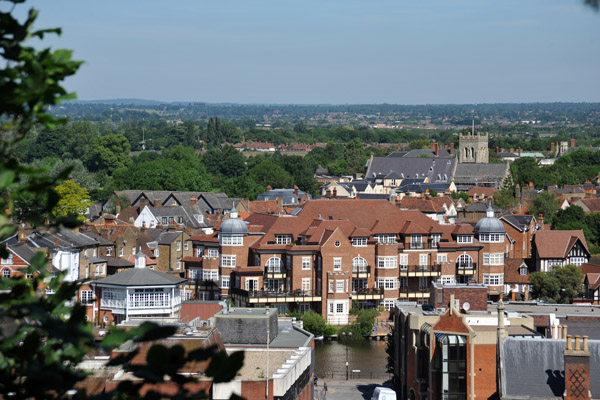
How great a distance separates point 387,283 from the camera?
190ft

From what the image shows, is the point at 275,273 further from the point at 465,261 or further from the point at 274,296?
the point at 465,261

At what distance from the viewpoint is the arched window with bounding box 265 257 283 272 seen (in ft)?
186

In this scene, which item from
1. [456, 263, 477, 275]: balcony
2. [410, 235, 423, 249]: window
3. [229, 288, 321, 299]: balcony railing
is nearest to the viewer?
[229, 288, 321, 299]: balcony railing

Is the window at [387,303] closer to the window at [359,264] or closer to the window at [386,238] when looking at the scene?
the window at [359,264]

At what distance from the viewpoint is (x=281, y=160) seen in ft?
419

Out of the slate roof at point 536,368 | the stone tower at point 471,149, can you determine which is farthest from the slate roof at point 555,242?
the stone tower at point 471,149

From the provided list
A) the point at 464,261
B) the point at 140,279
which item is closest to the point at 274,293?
the point at 140,279

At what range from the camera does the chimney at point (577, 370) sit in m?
26.4

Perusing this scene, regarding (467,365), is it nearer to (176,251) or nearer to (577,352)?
(577,352)

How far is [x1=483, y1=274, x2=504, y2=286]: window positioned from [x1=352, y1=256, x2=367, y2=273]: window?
23.2 feet

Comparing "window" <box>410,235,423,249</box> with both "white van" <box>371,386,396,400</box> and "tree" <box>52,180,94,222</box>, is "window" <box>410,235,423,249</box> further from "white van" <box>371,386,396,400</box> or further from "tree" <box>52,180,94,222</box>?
"tree" <box>52,180,94,222</box>

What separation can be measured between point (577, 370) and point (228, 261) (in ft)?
107

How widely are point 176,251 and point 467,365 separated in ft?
116

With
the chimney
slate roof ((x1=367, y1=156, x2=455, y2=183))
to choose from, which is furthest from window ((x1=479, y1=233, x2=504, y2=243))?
slate roof ((x1=367, y1=156, x2=455, y2=183))
